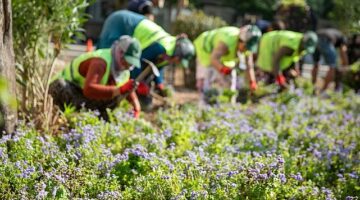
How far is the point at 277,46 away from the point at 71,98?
399 centimetres

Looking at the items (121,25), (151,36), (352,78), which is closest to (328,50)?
(352,78)

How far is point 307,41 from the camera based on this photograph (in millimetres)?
7383

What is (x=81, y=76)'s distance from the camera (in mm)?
4781

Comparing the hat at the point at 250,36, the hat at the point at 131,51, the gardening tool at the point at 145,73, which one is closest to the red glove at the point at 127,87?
the gardening tool at the point at 145,73

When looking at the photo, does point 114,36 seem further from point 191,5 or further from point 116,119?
point 191,5

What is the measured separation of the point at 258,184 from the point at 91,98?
216cm

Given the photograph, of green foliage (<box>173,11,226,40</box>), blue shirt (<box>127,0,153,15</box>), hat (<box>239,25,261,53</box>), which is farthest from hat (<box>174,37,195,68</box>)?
green foliage (<box>173,11,226,40</box>)

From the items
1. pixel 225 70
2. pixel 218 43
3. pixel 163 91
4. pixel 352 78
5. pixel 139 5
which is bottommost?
pixel 352 78

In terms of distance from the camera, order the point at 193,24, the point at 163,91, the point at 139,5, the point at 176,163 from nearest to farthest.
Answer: the point at 176,163 → the point at 139,5 → the point at 163,91 → the point at 193,24

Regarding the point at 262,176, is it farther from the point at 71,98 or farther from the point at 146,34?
the point at 146,34

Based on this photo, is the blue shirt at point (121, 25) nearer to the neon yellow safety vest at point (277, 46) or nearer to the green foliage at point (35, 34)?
the green foliage at point (35, 34)

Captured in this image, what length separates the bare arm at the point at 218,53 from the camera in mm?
6434

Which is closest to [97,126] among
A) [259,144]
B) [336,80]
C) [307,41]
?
[259,144]

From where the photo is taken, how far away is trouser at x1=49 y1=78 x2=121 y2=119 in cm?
480
